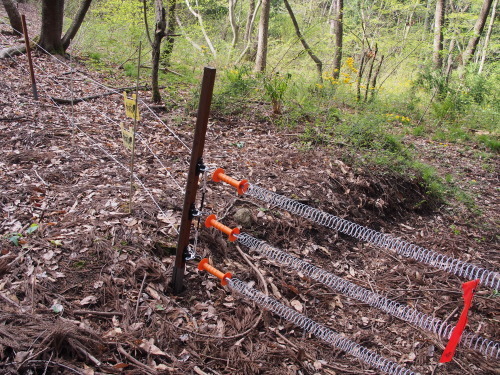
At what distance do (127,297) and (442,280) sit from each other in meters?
3.39

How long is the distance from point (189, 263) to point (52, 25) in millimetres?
8018

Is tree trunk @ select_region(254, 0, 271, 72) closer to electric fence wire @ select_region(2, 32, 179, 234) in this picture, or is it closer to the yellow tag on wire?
electric fence wire @ select_region(2, 32, 179, 234)

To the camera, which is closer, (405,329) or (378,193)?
(405,329)

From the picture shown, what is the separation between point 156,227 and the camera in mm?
3301

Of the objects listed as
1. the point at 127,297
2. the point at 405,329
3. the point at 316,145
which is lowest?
the point at 405,329

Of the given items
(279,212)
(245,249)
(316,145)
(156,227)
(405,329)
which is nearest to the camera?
(405,329)

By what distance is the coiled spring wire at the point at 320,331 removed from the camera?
263 centimetres

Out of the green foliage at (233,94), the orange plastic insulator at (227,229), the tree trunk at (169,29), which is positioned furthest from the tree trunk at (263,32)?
the orange plastic insulator at (227,229)

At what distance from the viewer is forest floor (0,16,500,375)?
2271mm

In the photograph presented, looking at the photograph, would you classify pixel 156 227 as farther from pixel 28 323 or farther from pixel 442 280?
pixel 442 280

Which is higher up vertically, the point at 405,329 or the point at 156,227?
the point at 156,227

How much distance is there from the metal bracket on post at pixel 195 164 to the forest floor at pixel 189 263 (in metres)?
0.40

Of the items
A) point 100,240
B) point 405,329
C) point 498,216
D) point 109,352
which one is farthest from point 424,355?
point 498,216

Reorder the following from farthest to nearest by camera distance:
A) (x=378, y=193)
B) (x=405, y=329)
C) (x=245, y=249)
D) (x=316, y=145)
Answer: (x=316, y=145) < (x=378, y=193) < (x=245, y=249) < (x=405, y=329)
